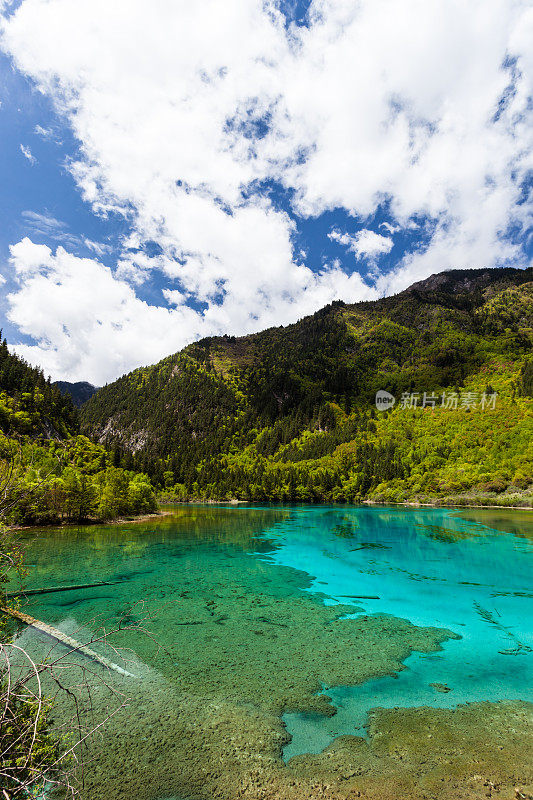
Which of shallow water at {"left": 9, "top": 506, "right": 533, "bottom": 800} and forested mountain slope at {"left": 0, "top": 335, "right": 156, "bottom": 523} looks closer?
shallow water at {"left": 9, "top": 506, "right": 533, "bottom": 800}

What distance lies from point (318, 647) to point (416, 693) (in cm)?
401

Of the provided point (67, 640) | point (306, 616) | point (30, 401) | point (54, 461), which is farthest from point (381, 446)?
point (67, 640)

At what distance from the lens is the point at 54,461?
92.1 feet

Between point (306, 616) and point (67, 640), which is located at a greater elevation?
point (67, 640)

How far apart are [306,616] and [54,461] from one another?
72.1ft

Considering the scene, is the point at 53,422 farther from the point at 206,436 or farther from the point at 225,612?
the point at 206,436

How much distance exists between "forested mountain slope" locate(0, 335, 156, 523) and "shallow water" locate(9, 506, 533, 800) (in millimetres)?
10247

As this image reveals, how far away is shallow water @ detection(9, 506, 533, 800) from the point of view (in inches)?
425

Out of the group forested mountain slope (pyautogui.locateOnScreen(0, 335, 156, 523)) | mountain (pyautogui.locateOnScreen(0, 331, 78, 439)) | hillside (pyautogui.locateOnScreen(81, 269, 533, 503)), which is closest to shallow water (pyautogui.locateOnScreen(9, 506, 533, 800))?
forested mountain slope (pyautogui.locateOnScreen(0, 335, 156, 523))

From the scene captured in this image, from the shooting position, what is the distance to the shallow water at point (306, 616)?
10797 mm

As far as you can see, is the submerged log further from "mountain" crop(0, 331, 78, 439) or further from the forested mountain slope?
"mountain" crop(0, 331, 78, 439)

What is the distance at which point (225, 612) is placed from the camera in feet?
58.2

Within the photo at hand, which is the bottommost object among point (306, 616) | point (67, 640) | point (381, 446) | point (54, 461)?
point (306, 616)

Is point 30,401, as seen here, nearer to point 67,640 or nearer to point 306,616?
point 67,640
